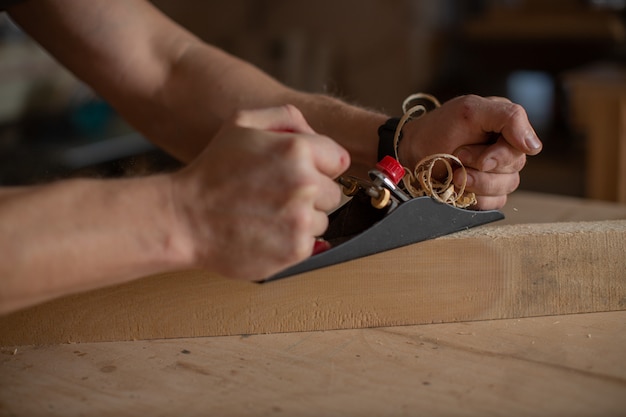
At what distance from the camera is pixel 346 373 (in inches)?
40.4

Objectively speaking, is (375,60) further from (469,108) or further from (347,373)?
(347,373)

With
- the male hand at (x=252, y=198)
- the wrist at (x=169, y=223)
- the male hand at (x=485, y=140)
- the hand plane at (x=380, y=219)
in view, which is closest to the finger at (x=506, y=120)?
the male hand at (x=485, y=140)

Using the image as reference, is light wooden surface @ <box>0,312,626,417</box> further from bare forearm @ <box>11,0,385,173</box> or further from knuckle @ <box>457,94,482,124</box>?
bare forearm @ <box>11,0,385,173</box>

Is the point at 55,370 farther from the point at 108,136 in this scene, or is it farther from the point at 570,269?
the point at 108,136

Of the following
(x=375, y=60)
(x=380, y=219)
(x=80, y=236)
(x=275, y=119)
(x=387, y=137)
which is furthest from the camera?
(x=375, y=60)

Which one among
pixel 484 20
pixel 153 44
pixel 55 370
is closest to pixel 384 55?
pixel 484 20

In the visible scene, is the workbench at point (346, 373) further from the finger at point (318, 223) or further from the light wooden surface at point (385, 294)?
the finger at point (318, 223)

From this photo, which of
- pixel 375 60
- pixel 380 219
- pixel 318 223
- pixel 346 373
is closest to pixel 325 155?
pixel 318 223

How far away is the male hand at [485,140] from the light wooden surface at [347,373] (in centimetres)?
22

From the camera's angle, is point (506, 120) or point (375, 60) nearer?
point (506, 120)

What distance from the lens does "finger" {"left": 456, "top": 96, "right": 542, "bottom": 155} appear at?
3.88ft

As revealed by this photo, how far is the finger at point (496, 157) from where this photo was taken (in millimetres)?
1217

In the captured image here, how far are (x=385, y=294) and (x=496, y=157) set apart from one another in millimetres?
280

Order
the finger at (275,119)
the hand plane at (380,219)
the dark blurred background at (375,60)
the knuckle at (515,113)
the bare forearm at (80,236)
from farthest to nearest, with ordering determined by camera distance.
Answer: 1. the dark blurred background at (375,60)
2. the knuckle at (515,113)
3. the hand plane at (380,219)
4. the finger at (275,119)
5. the bare forearm at (80,236)
